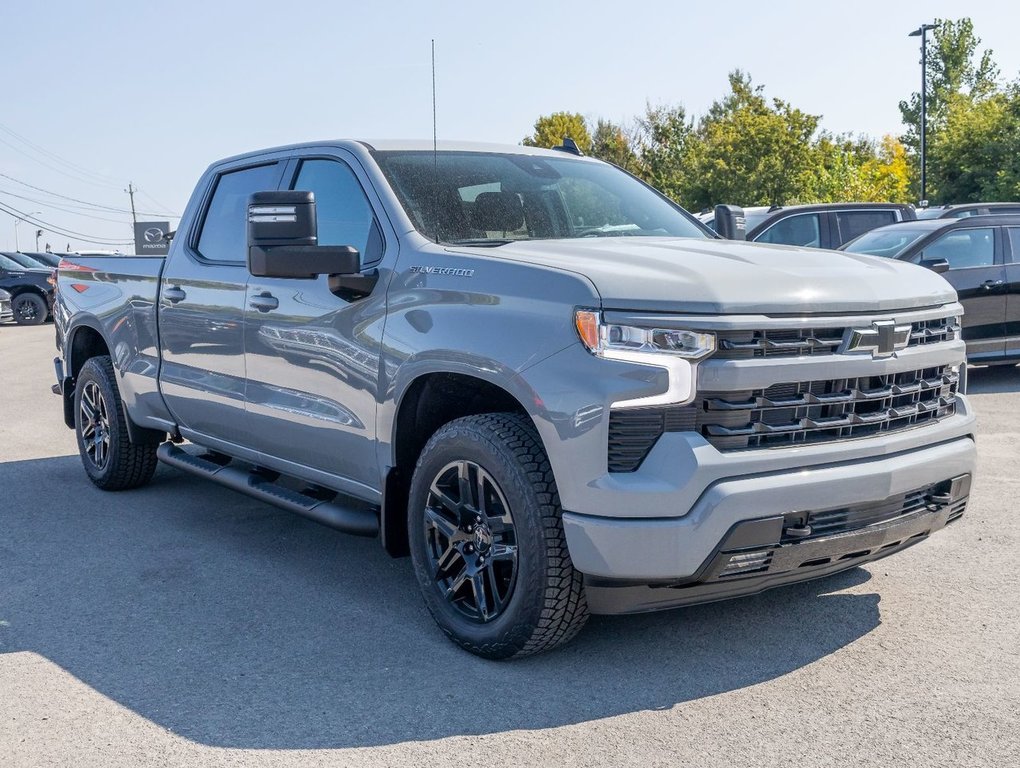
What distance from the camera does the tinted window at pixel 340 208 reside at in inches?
188

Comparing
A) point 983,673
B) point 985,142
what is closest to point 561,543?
point 983,673

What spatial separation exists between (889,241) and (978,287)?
0.99m

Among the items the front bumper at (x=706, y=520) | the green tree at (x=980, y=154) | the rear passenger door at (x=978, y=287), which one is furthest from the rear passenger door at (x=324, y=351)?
the green tree at (x=980, y=154)

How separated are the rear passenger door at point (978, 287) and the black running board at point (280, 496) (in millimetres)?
7883

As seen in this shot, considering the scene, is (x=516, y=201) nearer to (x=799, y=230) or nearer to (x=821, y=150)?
(x=799, y=230)

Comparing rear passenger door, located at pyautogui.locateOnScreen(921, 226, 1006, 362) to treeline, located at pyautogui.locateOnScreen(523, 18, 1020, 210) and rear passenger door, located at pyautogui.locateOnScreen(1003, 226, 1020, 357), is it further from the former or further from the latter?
treeline, located at pyautogui.locateOnScreen(523, 18, 1020, 210)

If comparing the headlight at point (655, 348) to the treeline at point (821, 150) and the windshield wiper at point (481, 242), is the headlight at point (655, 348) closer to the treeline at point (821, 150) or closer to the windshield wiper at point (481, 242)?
the windshield wiper at point (481, 242)

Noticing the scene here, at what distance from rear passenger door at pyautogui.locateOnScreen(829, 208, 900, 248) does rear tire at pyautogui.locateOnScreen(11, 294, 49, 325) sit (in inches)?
733

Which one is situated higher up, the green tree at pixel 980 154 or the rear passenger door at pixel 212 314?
the green tree at pixel 980 154

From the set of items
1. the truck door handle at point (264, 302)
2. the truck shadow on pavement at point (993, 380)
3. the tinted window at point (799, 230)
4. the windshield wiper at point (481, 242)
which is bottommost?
the truck shadow on pavement at point (993, 380)

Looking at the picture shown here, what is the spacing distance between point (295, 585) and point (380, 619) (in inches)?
27.1

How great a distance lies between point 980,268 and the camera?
11.3 m

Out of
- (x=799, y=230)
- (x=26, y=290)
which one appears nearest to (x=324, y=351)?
(x=799, y=230)

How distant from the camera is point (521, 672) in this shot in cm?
400
